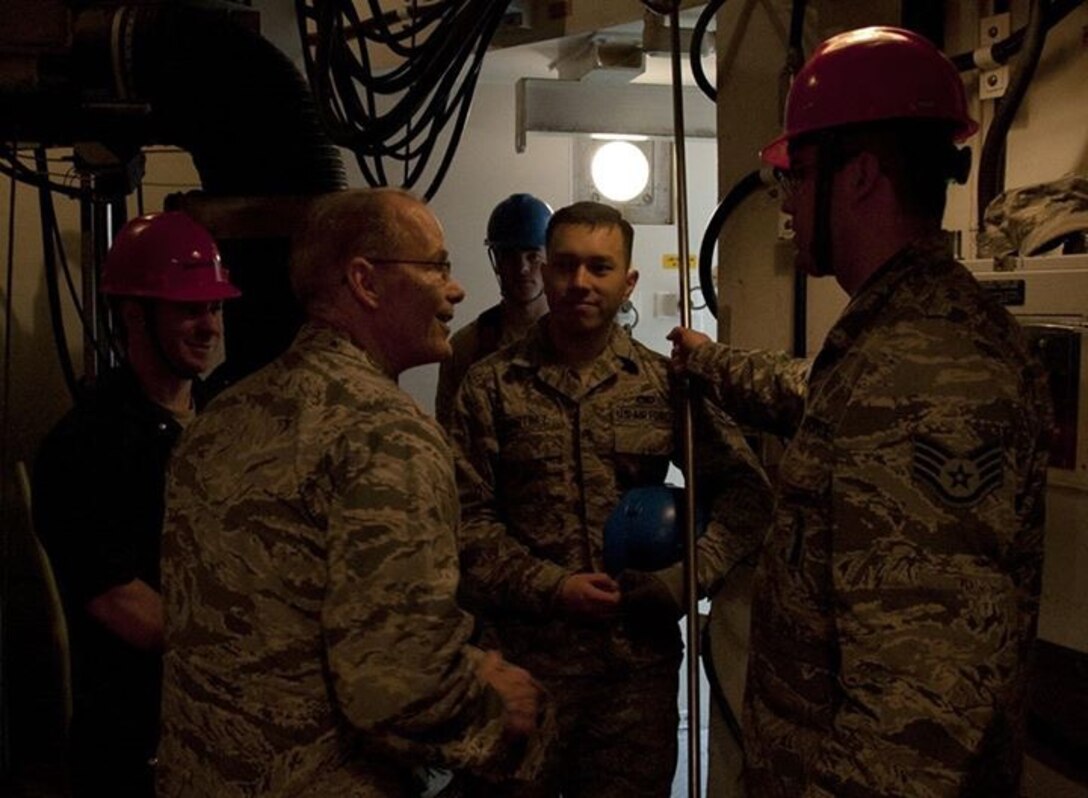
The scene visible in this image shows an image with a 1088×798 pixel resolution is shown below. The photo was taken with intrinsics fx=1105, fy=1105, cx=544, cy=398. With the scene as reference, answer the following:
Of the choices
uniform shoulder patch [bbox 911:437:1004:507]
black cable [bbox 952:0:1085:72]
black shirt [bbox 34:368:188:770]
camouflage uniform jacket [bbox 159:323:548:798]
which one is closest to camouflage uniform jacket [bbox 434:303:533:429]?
black shirt [bbox 34:368:188:770]

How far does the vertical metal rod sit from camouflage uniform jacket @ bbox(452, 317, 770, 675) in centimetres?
11

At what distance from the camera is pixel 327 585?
1.34 m

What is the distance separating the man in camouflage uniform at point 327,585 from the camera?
4.34 ft

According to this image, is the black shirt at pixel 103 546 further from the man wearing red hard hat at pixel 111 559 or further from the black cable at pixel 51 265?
the black cable at pixel 51 265

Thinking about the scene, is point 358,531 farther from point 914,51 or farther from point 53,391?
point 53,391

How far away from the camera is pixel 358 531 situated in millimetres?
1320

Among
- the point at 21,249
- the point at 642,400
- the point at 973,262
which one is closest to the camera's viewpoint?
the point at 973,262

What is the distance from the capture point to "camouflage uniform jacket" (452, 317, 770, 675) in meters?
2.18

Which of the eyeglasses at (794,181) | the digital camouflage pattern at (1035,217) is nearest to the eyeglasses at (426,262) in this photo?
the eyeglasses at (794,181)

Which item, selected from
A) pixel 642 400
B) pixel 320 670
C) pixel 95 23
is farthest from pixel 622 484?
pixel 95 23

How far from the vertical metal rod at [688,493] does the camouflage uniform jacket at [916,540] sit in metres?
0.49

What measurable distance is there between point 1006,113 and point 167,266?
165 centimetres

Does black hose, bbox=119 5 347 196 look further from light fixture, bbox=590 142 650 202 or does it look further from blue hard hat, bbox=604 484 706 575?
light fixture, bbox=590 142 650 202

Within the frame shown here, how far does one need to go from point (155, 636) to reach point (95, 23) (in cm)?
140
